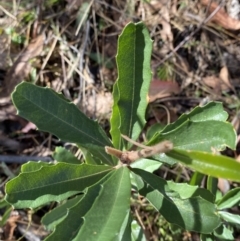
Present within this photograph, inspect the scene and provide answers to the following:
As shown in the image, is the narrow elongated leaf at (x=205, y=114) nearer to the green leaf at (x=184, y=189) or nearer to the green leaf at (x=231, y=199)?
the green leaf at (x=184, y=189)

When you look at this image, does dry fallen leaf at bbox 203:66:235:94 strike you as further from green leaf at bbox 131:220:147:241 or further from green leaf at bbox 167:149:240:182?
green leaf at bbox 167:149:240:182

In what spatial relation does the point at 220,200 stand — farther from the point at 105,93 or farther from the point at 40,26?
the point at 40,26

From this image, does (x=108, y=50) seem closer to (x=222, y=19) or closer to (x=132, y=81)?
(x=222, y=19)

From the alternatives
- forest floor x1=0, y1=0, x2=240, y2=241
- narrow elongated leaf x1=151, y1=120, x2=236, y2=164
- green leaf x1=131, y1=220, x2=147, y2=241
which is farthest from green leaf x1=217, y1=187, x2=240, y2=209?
forest floor x1=0, y1=0, x2=240, y2=241

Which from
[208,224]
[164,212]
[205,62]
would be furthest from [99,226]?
[205,62]

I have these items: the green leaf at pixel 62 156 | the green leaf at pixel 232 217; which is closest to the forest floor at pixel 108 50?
the green leaf at pixel 62 156

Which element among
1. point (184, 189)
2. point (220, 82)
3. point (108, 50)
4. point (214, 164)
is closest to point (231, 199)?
point (184, 189)
